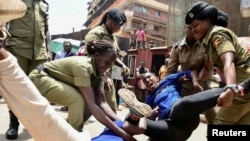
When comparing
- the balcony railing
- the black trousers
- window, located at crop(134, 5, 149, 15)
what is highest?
window, located at crop(134, 5, 149, 15)

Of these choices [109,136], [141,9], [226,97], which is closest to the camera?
[226,97]

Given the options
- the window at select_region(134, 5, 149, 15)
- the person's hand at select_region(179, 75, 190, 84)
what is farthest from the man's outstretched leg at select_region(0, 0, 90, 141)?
the window at select_region(134, 5, 149, 15)

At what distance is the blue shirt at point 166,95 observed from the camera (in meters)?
2.81

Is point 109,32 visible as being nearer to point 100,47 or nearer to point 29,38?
point 29,38

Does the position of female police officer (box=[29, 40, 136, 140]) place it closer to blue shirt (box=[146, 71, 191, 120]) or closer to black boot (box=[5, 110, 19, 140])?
blue shirt (box=[146, 71, 191, 120])

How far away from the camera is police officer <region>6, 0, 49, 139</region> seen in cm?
338

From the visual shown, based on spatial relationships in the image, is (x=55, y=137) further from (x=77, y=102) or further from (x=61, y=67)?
(x=61, y=67)

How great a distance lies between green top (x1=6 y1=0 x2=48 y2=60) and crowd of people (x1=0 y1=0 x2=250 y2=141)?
1 centimetres

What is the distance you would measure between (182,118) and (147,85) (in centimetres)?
70

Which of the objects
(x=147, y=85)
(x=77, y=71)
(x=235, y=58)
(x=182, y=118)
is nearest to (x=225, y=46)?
(x=235, y=58)

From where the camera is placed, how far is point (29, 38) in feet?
11.3

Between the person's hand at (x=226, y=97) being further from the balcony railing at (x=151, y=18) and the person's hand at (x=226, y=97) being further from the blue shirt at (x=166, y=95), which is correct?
the balcony railing at (x=151, y=18)

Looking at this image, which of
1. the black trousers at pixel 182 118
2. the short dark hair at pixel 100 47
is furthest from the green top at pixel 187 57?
the short dark hair at pixel 100 47

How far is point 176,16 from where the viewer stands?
19.2 m
